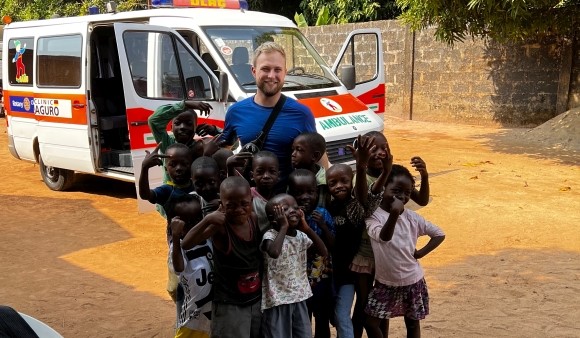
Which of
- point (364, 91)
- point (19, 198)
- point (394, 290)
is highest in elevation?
point (364, 91)

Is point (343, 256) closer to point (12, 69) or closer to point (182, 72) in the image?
point (182, 72)

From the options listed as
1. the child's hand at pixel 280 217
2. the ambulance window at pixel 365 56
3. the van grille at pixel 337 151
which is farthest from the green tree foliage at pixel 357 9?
the child's hand at pixel 280 217

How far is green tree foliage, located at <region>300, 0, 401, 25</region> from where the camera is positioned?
18.1m

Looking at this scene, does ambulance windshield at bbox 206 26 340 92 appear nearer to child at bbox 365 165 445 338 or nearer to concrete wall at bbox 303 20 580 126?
child at bbox 365 165 445 338

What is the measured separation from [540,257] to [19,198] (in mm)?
6255

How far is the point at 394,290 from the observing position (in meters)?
3.25

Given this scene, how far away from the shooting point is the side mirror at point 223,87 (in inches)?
246

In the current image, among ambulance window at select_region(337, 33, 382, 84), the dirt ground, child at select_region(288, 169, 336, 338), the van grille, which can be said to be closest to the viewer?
child at select_region(288, 169, 336, 338)

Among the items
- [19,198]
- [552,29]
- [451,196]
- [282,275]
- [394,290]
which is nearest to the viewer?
[282,275]

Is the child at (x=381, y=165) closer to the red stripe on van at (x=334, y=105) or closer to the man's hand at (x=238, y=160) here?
the man's hand at (x=238, y=160)

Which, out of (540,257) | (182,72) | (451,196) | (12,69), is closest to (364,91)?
(451,196)

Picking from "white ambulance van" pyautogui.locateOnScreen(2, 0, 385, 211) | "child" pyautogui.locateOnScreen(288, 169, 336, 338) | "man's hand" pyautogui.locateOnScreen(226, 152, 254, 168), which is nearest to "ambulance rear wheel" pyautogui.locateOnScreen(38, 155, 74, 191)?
"white ambulance van" pyautogui.locateOnScreen(2, 0, 385, 211)

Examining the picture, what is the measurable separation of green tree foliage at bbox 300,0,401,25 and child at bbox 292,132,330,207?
1535cm

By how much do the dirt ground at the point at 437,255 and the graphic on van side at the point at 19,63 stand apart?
1493 millimetres
